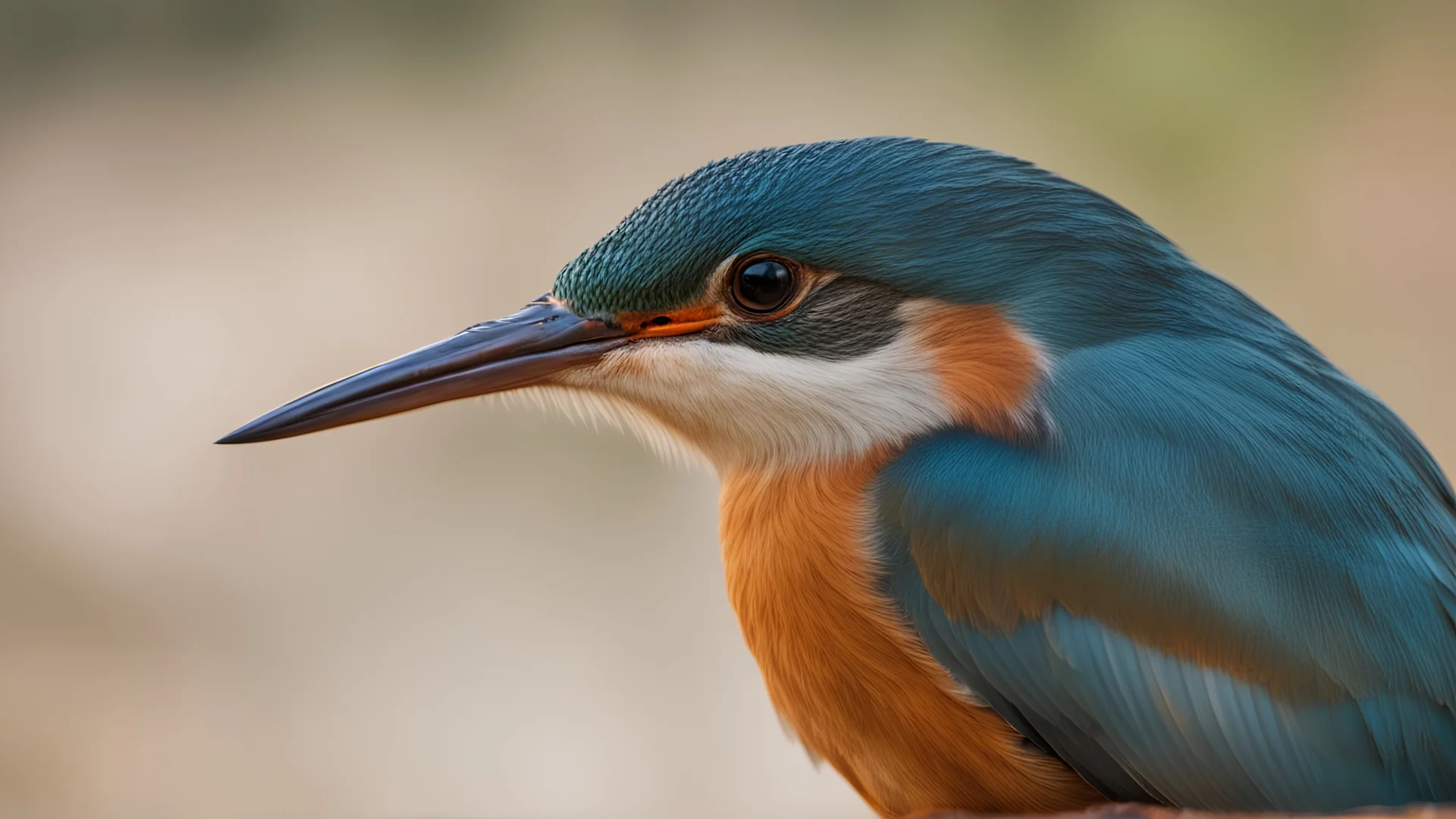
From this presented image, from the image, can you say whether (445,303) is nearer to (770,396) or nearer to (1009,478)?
(770,396)

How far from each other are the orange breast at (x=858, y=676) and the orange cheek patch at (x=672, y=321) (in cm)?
31

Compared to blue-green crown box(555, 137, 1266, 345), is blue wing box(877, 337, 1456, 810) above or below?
below

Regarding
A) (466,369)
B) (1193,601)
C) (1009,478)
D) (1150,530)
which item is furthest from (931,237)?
(466,369)

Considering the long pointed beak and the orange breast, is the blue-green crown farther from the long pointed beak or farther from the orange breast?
the orange breast

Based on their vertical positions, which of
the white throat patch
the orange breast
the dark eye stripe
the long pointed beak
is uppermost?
the long pointed beak

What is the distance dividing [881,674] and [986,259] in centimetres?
73

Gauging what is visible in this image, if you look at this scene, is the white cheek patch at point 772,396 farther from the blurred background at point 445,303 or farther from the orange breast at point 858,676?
the blurred background at point 445,303

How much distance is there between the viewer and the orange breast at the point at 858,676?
91.3 inches

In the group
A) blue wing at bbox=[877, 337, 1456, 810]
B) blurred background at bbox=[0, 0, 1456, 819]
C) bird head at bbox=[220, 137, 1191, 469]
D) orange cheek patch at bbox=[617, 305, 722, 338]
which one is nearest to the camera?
blue wing at bbox=[877, 337, 1456, 810]

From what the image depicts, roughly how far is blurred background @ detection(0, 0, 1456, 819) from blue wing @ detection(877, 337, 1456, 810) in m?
3.56

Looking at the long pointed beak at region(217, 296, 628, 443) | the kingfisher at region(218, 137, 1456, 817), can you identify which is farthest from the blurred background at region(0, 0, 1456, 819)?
the kingfisher at region(218, 137, 1456, 817)

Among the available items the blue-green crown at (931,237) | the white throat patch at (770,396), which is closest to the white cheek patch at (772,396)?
the white throat patch at (770,396)

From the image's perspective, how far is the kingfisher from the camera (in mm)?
2207

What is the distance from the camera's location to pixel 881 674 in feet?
7.70
